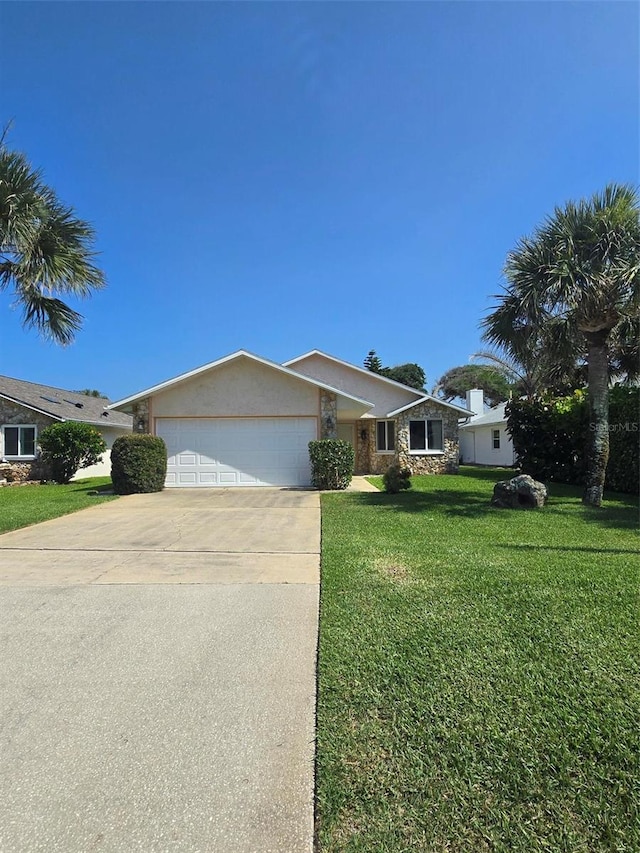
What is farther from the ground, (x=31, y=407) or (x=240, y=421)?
(x=31, y=407)

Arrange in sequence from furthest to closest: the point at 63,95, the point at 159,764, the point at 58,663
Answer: the point at 63,95, the point at 58,663, the point at 159,764

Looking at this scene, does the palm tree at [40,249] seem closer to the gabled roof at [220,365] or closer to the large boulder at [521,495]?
the gabled roof at [220,365]

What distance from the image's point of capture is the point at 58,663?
3486 mm

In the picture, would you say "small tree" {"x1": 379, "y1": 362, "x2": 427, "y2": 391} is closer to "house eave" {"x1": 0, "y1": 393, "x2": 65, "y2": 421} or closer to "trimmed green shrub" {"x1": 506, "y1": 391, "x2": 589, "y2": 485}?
"trimmed green shrub" {"x1": 506, "y1": 391, "x2": 589, "y2": 485}

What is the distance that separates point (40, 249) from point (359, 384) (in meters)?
14.1

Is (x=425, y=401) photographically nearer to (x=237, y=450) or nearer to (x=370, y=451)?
(x=370, y=451)

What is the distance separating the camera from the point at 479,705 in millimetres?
2795

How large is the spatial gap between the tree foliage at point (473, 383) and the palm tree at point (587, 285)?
31.6 m

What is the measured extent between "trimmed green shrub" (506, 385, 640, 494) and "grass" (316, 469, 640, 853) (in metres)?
8.30

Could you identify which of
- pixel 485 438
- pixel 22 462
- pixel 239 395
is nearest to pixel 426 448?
pixel 239 395

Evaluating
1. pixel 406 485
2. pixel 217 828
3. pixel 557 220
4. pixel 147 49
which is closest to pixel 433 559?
pixel 217 828

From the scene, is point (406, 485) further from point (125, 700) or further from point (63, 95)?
point (63, 95)

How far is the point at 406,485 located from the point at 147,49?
37.5 feet

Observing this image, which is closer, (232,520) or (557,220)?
(232,520)
